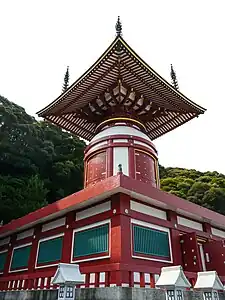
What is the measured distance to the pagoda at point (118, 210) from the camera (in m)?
6.95

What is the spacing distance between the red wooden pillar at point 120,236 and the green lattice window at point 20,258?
4.34m

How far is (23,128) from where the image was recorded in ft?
94.0

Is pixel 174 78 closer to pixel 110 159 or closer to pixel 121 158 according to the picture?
pixel 121 158

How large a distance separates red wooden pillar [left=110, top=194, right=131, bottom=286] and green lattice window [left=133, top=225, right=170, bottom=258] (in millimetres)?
355

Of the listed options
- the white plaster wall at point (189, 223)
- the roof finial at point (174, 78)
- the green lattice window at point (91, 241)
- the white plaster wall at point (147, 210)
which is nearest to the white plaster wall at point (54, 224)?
the green lattice window at point (91, 241)

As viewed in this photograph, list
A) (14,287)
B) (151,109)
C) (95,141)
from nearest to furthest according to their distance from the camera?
(14,287), (95,141), (151,109)

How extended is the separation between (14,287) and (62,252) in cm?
227

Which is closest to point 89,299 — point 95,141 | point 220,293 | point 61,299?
point 61,299

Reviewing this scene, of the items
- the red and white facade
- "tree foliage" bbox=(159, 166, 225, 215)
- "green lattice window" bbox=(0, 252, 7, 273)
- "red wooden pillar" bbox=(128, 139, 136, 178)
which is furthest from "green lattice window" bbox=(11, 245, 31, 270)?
"tree foliage" bbox=(159, 166, 225, 215)

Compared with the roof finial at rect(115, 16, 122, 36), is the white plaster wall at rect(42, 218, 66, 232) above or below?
below

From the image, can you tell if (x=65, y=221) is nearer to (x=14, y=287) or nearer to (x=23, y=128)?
(x=14, y=287)

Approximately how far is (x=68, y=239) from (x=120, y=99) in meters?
5.99

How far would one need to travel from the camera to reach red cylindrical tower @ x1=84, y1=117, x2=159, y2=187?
34.5 feet

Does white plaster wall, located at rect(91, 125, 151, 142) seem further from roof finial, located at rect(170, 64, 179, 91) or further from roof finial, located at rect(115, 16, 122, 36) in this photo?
roof finial, located at rect(115, 16, 122, 36)
